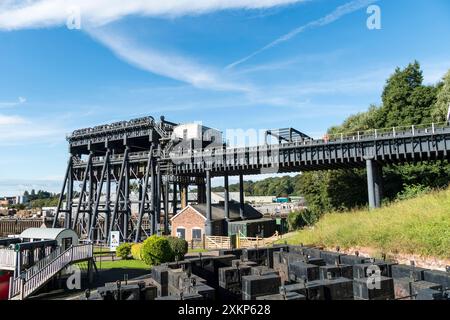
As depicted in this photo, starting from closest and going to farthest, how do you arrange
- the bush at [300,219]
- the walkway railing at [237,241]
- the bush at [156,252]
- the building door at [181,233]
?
the bush at [156,252] < the walkway railing at [237,241] < the building door at [181,233] < the bush at [300,219]

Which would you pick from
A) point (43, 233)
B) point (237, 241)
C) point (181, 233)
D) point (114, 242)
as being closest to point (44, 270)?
point (43, 233)

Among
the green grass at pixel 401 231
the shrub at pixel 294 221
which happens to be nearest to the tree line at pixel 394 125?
the shrub at pixel 294 221

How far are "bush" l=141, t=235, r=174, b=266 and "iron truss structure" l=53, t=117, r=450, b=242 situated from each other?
14.1 m

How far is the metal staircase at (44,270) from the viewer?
15.7 meters

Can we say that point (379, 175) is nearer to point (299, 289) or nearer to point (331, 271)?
point (331, 271)

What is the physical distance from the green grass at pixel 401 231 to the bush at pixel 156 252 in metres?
9.79

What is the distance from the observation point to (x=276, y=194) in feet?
488

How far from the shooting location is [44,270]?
55.0 feet

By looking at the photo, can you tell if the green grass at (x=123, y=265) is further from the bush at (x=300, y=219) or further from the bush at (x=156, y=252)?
the bush at (x=300, y=219)

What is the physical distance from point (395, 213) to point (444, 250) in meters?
6.27

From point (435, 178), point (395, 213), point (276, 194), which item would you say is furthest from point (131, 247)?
point (276, 194)

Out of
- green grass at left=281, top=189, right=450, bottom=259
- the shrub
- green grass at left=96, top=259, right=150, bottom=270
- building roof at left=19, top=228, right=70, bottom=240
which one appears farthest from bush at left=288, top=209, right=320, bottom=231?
building roof at left=19, top=228, right=70, bottom=240

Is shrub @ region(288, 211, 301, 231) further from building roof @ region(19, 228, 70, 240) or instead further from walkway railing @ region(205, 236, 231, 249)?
building roof @ region(19, 228, 70, 240)

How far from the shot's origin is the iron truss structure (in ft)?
107
